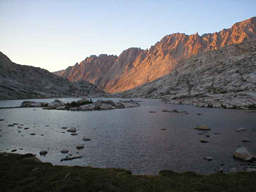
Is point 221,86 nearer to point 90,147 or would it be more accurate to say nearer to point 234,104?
point 234,104

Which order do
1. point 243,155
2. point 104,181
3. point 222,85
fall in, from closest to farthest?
1. point 104,181
2. point 243,155
3. point 222,85

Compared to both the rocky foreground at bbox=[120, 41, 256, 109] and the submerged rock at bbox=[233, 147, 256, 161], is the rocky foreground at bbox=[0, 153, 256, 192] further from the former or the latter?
the rocky foreground at bbox=[120, 41, 256, 109]

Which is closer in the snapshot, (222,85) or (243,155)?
(243,155)

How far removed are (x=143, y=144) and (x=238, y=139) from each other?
61.1 feet

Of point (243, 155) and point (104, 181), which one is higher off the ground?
point (104, 181)

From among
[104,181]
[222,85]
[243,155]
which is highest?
[222,85]

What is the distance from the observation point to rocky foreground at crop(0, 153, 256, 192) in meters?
14.6

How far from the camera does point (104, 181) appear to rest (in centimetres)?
1612

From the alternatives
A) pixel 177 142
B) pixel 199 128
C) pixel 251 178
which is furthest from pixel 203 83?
pixel 251 178

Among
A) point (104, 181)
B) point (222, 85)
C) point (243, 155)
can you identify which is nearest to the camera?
point (104, 181)

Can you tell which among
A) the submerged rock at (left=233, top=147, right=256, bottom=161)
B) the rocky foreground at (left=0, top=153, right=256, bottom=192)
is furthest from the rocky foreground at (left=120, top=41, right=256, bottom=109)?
the rocky foreground at (left=0, top=153, right=256, bottom=192)

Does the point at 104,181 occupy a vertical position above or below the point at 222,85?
below

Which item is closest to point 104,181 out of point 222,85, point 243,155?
point 243,155

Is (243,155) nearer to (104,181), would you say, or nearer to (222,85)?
(104,181)
